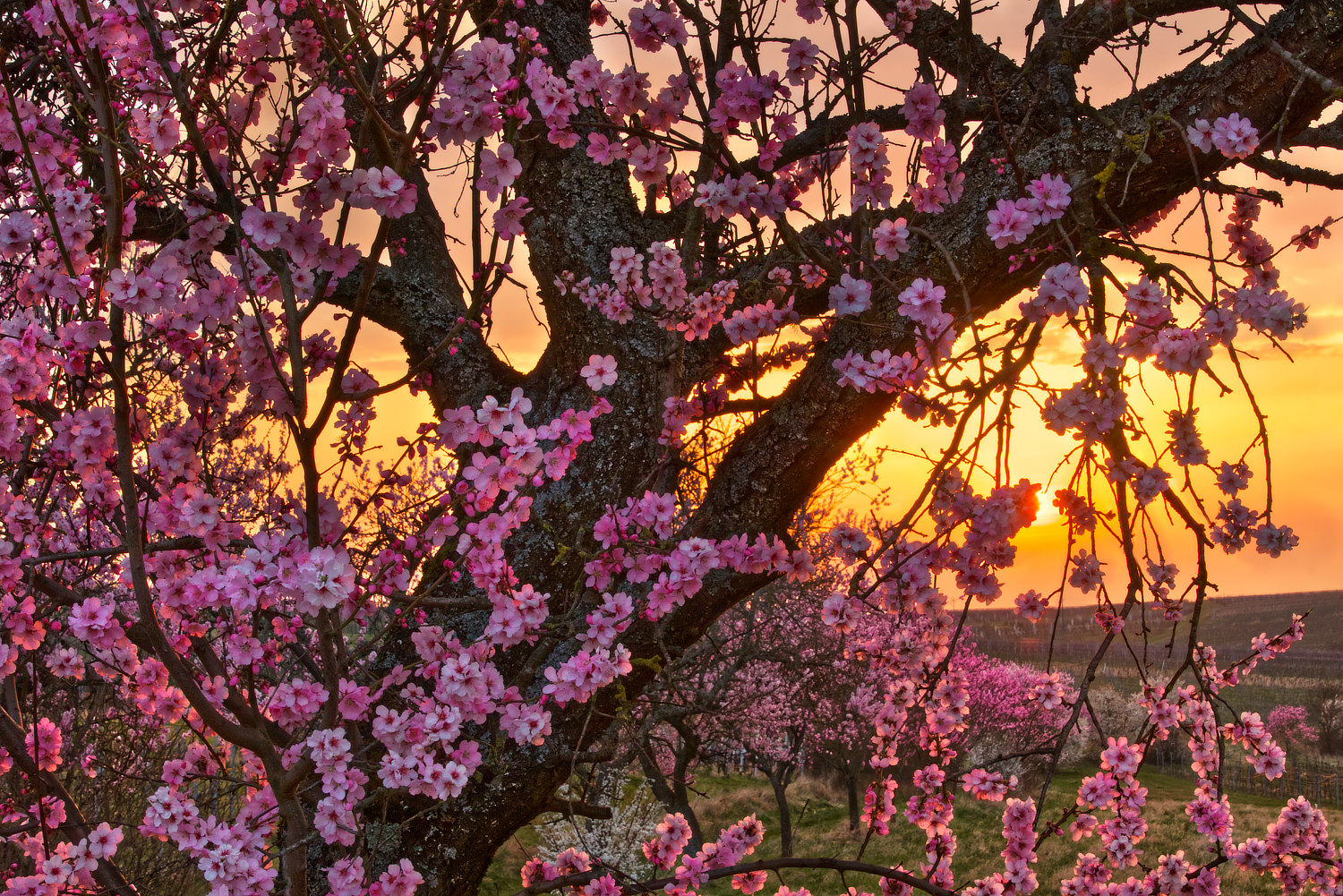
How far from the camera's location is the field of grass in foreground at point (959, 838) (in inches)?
482

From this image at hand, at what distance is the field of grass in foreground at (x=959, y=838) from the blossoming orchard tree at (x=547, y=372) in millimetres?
8085

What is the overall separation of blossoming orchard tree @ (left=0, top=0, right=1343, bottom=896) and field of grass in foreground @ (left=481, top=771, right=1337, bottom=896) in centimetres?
809

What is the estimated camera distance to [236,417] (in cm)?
300

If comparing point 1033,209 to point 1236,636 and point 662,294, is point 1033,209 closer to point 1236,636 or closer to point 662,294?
point 662,294

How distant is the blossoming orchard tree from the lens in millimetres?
2141

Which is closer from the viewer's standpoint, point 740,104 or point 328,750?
point 328,750

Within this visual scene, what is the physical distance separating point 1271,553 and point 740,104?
83.6 inches

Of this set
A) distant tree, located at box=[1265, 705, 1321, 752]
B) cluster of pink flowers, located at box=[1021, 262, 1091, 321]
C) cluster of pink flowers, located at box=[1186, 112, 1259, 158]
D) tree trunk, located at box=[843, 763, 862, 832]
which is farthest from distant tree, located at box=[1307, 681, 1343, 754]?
cluster of pink flowers, located at box=[1021, 262, 1091, 321]

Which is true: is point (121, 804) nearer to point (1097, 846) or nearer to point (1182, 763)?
point (1097, 846)

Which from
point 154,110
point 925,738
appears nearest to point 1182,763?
point 925,738

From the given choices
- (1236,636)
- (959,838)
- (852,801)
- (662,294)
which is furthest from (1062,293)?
(1236,636)

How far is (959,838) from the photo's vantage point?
1429 cm

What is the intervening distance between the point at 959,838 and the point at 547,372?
13.5 metres

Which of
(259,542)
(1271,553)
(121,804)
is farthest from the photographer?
(121,804)
